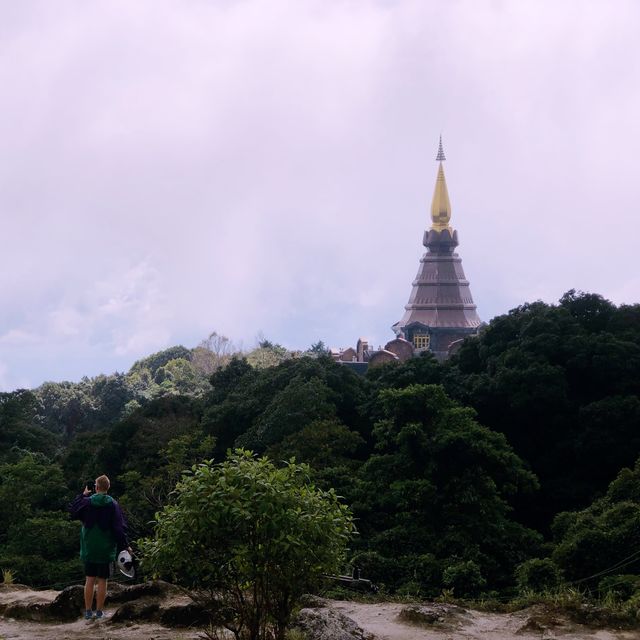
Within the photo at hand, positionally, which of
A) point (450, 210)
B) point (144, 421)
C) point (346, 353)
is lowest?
point (144, 421)

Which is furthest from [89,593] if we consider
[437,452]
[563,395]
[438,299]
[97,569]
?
[438,299]

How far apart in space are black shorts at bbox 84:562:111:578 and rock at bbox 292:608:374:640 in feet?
6.12

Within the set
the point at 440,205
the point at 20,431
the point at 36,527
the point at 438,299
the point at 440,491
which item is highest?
the point at 440,205

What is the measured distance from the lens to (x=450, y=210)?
7875cm

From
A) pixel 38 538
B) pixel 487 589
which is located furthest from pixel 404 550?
pixel 38 538

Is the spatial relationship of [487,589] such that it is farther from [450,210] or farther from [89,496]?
[450,210]

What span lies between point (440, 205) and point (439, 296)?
7.14 meters

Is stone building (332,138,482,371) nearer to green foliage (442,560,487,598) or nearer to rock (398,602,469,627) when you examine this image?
green foliage (442,560,487,598)

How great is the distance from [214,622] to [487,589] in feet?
36.8

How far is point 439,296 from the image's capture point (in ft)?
249

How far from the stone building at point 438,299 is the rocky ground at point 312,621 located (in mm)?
59737

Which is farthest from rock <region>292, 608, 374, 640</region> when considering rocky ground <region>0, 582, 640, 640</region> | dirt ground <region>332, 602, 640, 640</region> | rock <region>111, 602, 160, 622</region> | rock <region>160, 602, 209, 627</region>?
rock <region>111, 602, 160, 622</region>

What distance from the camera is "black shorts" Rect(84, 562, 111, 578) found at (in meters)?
10.0

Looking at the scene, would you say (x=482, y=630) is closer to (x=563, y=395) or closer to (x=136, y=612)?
(x=136, y=612)
